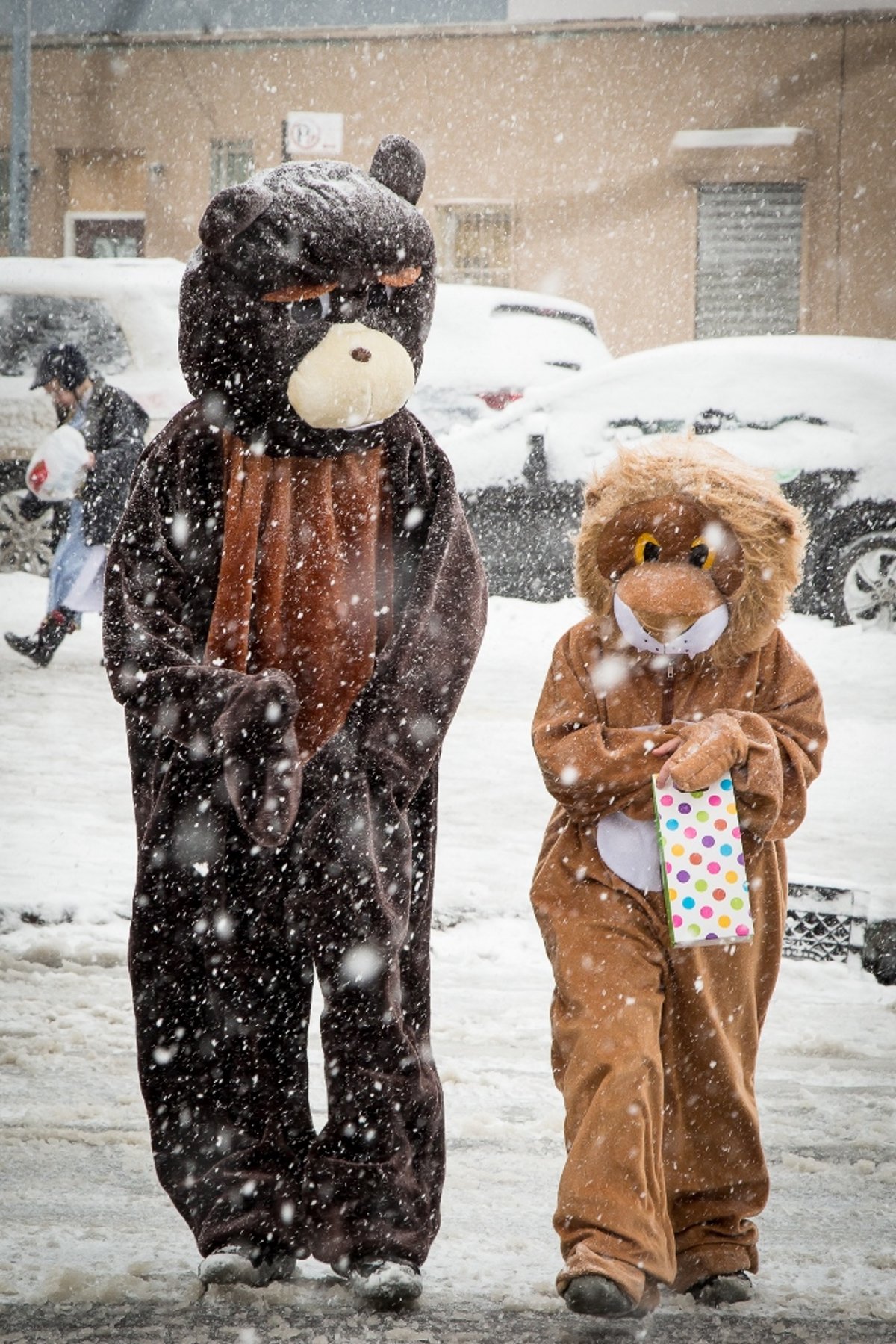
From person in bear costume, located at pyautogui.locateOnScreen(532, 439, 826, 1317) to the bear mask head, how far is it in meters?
0.45

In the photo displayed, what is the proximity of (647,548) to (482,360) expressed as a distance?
124 inches

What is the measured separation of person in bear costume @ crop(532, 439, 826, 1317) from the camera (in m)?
2.25

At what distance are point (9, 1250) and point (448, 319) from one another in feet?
11.8

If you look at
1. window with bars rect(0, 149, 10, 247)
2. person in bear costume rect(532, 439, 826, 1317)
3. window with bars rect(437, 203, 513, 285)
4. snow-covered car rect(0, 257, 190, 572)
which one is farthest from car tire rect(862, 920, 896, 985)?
window with bars rect(0, 149, 10, 247)

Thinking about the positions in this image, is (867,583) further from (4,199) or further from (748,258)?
(4,199)

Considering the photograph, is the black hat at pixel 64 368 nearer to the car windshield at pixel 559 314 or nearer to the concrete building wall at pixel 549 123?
the concrete building wall at pixel 549 123

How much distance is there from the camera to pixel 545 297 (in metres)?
5.69

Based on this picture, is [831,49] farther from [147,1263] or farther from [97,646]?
A: [147,1263]

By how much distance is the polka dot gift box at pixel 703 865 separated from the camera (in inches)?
88.0

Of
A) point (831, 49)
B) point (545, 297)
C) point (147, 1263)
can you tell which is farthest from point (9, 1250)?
point (831, 49)

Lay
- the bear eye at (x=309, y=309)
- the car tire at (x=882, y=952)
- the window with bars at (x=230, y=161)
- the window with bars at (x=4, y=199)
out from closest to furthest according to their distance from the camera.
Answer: the bear eye at (x=309, y=309)
the car tire at (x=882, y=952)
the window with bars at (x=230, y=161)
the window with bars at (x=4, y=199)

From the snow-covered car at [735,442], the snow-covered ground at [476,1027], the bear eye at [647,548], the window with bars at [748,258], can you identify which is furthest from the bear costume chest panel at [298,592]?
the window with bars at [748,258]

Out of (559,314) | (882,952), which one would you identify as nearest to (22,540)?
(559,314)

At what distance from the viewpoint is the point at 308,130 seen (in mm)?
5297
